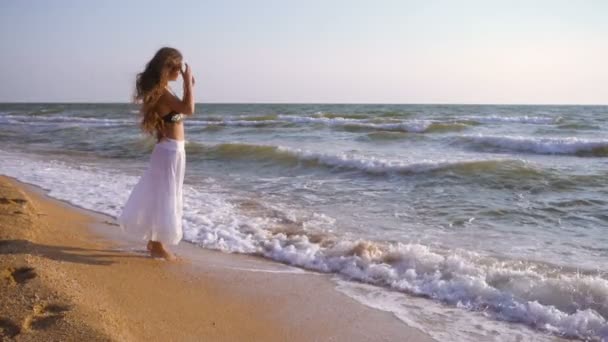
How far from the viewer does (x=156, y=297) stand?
3539mm

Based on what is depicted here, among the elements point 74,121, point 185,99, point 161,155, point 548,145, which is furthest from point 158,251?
point 74,121

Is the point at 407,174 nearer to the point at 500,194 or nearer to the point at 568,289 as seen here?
the point at 500,194

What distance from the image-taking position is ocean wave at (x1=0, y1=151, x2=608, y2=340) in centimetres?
363

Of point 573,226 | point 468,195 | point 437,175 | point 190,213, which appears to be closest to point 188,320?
point 190,213

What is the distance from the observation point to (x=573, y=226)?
6020 mm

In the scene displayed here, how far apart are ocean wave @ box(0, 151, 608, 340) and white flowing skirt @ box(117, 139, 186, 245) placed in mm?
921

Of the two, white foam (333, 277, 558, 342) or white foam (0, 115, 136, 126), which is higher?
white foam (0, 115, 136, 126)

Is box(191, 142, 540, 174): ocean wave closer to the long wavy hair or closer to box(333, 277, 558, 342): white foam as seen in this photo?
box(333, 277, 558, 342): white foam

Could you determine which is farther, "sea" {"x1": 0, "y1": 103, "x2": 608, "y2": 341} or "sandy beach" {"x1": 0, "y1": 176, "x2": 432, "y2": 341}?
"sea" {"x1": 0, "y1": 103, "x2": 608, "y2": 341}

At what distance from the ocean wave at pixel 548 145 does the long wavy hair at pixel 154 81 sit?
1305 centimetres

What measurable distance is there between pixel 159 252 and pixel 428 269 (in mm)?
2336

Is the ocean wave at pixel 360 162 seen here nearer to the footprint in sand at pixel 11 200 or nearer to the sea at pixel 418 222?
the sea at pixel 418 222

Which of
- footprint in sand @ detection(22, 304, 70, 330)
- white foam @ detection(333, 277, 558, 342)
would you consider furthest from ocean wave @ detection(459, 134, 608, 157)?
footprint in sand @ detection(22, 304, 70, 330)

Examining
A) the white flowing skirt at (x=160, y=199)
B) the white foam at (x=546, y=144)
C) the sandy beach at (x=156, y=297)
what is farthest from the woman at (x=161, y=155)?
the white foam at (x=546, y=144)
